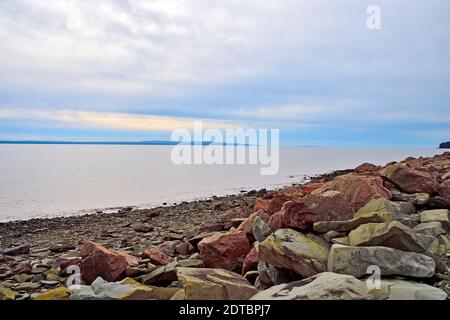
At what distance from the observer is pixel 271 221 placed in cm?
812

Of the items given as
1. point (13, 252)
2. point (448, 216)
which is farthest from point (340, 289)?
point (13, 252)

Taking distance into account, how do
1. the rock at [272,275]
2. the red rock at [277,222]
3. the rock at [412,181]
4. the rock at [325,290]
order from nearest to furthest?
the rock at [325,290]
the rock at [272,275]
the red rock at [277,222]
the rock at [412,181]

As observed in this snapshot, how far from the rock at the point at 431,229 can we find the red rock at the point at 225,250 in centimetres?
334

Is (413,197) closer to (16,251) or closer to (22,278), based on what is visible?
(22,278)

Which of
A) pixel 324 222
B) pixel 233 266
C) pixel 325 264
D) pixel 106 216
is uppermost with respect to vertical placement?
pixel 324 222

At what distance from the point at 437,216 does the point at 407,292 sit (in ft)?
11.4

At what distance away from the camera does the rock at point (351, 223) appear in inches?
270

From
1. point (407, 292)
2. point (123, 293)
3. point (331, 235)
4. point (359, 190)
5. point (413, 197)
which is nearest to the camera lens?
point (407, 292)

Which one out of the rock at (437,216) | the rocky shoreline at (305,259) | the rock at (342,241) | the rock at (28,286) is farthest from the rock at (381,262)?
the rock at (28,286)

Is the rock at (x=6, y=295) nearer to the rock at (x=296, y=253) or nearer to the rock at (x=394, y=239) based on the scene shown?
the rock at (x=296, y=253)

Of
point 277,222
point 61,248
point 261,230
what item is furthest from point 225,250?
point 61,248

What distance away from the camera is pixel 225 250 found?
26.6 ft

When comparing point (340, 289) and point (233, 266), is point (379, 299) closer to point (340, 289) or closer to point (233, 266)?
point (340, 289)

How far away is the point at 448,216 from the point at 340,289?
450 cm
